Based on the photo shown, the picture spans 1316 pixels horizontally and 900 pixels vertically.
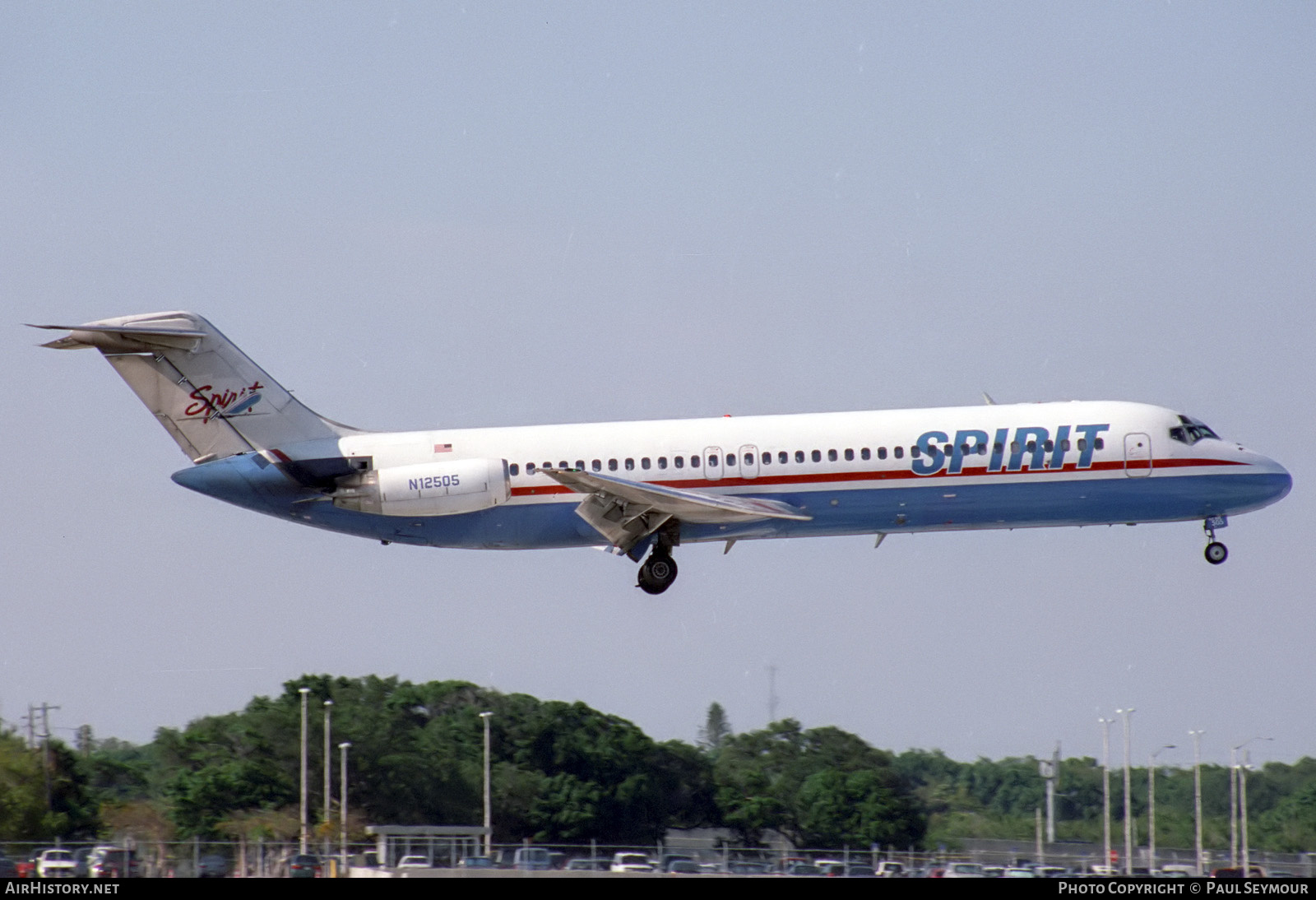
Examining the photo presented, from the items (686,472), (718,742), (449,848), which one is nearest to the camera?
(686,472)

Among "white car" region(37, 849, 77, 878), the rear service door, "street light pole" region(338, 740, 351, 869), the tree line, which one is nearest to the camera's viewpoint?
the rear service door

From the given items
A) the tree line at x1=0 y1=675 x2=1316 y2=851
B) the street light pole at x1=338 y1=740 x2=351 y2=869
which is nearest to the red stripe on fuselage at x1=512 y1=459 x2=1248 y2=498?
the street light pole at x1=338 y1=740 x2=351 y2=869

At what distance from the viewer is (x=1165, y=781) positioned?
6384cm

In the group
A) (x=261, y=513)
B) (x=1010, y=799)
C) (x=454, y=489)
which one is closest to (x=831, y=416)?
(x=454, y=489)

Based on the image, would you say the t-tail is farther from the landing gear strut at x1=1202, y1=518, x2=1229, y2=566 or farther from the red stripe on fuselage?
the landing gear strut at x1=1202, y1=518, x2=1229, y2=566

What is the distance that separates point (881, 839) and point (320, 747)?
20192 mm

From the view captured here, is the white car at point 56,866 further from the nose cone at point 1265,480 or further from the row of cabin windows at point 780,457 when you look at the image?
the nose cone at point 1265,480

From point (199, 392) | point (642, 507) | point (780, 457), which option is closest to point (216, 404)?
point (199, 392)

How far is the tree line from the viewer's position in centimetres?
5778

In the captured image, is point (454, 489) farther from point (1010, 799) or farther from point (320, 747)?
point (1010, 799)

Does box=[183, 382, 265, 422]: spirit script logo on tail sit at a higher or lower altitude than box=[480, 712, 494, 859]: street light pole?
higher

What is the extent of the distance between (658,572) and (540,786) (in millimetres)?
24809

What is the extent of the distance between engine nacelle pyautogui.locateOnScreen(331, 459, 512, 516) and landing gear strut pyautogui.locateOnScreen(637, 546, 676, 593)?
3548 mm

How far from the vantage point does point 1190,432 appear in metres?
39.7
